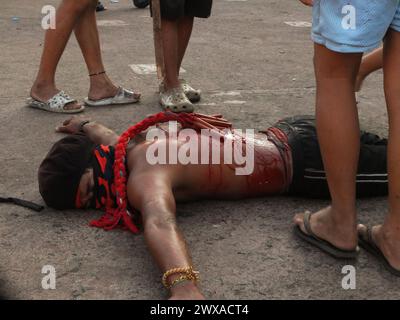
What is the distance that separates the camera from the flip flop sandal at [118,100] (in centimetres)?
429

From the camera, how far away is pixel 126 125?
12.9 ft

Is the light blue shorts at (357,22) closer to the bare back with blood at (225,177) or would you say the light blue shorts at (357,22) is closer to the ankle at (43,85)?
the bare back with blood at (225,177)

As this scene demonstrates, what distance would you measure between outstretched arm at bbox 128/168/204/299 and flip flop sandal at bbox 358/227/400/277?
68 cm

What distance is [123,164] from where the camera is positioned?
108 inches

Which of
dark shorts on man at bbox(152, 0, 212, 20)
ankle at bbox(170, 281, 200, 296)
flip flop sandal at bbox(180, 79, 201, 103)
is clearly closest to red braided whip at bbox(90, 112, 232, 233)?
ankle at bbox(170, 281, 200, 296)

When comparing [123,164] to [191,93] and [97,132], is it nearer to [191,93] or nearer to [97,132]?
[97,132]

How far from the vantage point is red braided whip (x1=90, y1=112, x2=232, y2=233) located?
2682mm

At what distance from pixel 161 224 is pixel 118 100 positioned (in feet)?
6.80

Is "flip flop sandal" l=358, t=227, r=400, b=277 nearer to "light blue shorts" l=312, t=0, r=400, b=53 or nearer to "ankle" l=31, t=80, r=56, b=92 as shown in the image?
"light blue shorts" l=312, t=0, r=400, b=53

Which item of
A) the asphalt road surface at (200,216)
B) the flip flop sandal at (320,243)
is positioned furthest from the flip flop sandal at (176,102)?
the flip flop sandal at (320,243)

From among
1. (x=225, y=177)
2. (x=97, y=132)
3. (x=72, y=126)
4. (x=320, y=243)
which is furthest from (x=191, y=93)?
(x=320, y=243)

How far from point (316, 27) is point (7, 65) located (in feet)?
11.8

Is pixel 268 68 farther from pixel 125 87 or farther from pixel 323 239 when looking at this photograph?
pixel 323 239

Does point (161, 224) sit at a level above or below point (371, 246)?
above
